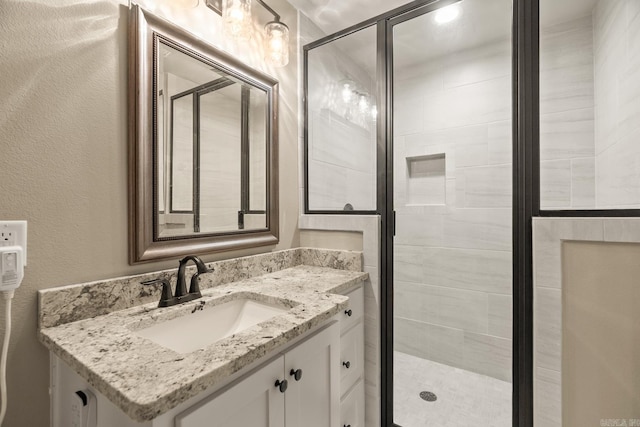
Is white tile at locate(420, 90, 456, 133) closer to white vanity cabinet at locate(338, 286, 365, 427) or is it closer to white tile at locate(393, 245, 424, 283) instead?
white tile at locate(393, 245, 424, 283)

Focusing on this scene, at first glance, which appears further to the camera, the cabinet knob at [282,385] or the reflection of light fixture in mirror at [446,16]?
the reflection of light fixture in mirror at [446,16]

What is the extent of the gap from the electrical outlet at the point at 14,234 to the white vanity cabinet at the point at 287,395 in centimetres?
63

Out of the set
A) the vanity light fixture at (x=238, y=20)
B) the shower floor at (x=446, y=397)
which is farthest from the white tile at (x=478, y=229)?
the vanity light fixture at (x=238, y=20)

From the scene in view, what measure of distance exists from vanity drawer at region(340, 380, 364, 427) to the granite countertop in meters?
0.62

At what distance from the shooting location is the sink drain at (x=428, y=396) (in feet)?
5.84

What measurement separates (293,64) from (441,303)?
1954mm

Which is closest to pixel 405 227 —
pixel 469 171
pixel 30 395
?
pixel 469 171

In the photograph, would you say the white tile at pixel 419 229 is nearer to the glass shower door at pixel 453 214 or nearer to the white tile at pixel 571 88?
the glass shower door at pixel 453 214

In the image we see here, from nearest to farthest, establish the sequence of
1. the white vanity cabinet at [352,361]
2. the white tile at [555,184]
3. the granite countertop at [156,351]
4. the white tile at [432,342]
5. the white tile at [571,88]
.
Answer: the granite countertop at [156,351] → the white tile at [555,184] → the white vanity cabinet at [352,361] → the white tile at [571,88] → the white tile at [432,342]

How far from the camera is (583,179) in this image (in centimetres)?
151

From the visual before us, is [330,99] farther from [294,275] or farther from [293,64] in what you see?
[294,275]

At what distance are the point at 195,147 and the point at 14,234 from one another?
0.63m

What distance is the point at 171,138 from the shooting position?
1129 mm

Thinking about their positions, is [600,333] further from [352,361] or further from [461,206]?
[461,206]
